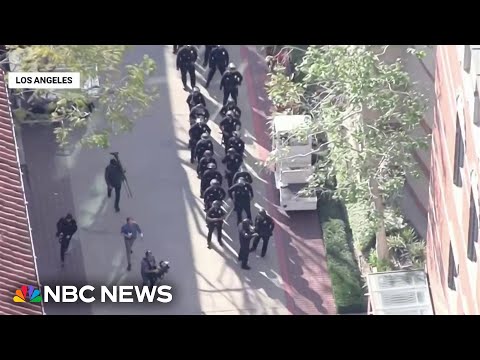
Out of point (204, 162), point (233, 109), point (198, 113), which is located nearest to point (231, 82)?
point (233, 109)

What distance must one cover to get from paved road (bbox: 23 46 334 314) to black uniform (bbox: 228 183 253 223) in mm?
759

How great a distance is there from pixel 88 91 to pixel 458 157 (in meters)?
9.32

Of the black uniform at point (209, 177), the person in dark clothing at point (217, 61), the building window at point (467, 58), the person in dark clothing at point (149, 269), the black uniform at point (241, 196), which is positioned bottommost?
the person in dark clothing at point (149, 269)

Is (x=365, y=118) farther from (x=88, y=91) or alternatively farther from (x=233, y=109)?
(x=88, y=91)

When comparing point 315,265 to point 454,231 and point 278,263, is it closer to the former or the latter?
point 278,263

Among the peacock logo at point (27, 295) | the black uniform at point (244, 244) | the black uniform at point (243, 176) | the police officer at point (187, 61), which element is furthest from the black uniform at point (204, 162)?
the peacock logo at point (27, 295)

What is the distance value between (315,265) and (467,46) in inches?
366

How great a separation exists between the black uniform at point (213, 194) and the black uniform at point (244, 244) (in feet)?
2.47

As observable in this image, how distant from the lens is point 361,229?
134 feet

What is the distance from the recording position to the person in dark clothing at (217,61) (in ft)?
148

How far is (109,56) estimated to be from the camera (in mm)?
40781

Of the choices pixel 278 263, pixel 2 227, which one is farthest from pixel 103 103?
pixel 2 227

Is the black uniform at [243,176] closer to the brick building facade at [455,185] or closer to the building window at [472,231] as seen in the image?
the brick building facade at [455,185]

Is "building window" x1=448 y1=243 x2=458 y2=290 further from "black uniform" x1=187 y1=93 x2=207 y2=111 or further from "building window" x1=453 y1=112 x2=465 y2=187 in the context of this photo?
"black uniform" x1=187 y1=93 x2=207 y2=111
